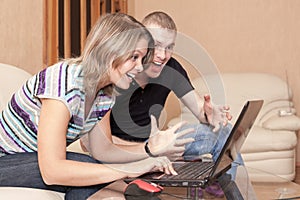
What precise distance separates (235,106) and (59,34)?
1.63m

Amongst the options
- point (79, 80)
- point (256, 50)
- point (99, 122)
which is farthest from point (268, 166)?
point (79, 80)

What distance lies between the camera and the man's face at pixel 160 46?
1.99 metres

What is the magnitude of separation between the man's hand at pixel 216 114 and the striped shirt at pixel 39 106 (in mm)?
500

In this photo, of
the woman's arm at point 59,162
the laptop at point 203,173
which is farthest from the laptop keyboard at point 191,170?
the woman's arm at point 59,162

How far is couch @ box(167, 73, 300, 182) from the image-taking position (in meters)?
3.36

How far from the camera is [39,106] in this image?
4.78ft

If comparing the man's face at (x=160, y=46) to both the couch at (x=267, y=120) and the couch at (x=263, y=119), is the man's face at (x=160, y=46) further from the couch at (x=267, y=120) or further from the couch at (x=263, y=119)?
the couch at (x=267, y=120)

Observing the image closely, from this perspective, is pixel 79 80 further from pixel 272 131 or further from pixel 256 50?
pixel 256 50

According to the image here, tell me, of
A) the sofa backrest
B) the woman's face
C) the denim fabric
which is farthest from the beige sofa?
the denim fabric

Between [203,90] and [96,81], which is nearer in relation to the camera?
[96,81]

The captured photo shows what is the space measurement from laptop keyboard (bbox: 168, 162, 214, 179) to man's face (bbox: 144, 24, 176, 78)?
521mm

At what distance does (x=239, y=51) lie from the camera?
437 cm

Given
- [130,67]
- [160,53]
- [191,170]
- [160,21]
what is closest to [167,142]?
[191,170]

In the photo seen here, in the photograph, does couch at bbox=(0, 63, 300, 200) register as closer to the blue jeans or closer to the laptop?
the laptop
